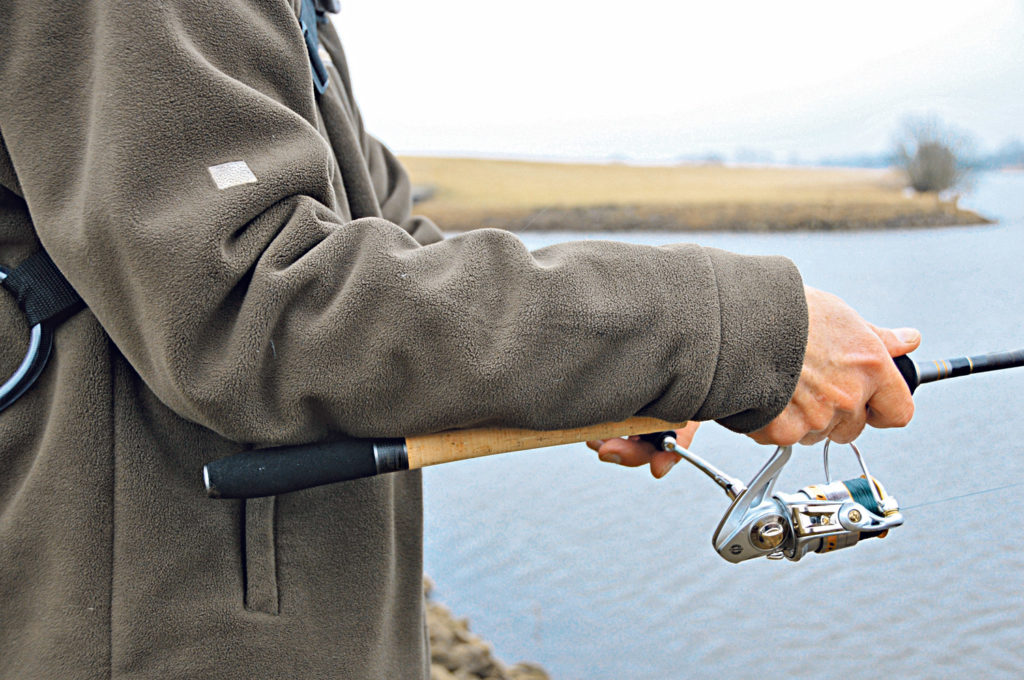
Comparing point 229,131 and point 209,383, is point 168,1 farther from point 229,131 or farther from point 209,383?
point 209,383

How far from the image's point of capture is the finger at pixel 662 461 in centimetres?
87

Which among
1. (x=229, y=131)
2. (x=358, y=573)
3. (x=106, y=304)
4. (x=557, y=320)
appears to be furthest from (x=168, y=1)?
(x=358, y=573)

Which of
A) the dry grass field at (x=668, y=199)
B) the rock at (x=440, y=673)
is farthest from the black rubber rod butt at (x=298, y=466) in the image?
the rock at (x=440, y=673)

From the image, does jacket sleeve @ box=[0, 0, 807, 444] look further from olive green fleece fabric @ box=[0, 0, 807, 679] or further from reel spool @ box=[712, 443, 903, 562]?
A: reel spool @ box=[712, 443, 903, 562]

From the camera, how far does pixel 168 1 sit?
563mm

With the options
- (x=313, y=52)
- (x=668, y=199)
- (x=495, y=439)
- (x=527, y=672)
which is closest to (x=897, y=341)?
(x=495, y=439)

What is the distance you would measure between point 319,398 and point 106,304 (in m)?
0.17

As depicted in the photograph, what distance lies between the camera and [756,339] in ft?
2.00

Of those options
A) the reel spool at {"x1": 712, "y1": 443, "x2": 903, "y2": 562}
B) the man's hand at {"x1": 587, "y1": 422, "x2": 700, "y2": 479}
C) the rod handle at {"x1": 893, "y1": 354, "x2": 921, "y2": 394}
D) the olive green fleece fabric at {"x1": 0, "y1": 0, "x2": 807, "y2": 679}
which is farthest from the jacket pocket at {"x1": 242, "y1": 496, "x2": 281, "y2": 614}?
the rod handle at {"x1": 893, "y1": 354, "x2": 921, "y2": 394}

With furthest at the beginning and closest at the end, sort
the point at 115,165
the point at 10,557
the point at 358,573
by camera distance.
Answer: the point at 358,573
the point at 10,557
the point at 115,165

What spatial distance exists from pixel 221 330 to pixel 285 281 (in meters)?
0.06

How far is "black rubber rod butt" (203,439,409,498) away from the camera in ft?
1.91

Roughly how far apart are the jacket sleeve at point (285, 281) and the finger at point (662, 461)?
0.25 metres

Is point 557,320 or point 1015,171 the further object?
point 1015,171
